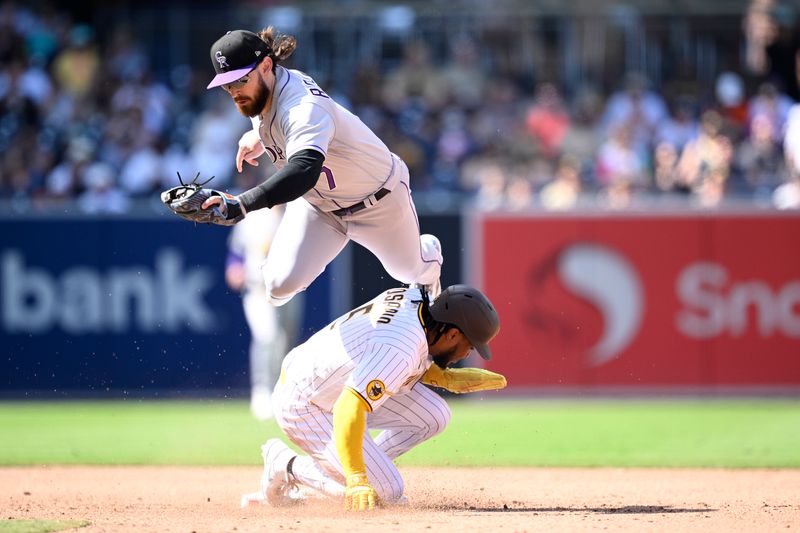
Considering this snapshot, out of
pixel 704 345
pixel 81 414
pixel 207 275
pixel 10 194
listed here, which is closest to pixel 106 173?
pixel 10 194

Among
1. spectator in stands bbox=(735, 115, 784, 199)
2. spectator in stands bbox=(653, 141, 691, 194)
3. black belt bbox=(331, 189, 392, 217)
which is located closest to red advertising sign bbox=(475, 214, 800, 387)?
spectator in stands bbox=(735, 115, 784, 199)

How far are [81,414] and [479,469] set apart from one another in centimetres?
499

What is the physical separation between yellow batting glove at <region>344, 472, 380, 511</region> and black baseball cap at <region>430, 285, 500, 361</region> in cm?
86

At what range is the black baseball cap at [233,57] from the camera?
21.0 ft

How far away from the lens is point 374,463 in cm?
633

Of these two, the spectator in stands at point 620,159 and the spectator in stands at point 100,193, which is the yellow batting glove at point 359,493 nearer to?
the spectator in stands at point 100,193

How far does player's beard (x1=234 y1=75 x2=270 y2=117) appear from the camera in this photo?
6.56 metres

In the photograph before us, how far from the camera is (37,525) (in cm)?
600

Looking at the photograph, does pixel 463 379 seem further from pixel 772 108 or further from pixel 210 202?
pixel 772 108

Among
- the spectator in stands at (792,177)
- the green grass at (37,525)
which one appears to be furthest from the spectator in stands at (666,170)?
the green grass at (37,525)

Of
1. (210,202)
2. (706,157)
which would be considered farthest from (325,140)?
(706,157)

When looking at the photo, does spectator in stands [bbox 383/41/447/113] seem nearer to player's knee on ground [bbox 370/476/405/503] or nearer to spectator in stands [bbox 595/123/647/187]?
spectator in stands [bbox 595/123/647/187]

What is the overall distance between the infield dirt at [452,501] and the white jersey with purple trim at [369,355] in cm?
59

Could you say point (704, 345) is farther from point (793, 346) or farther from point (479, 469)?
point (479, 469)
